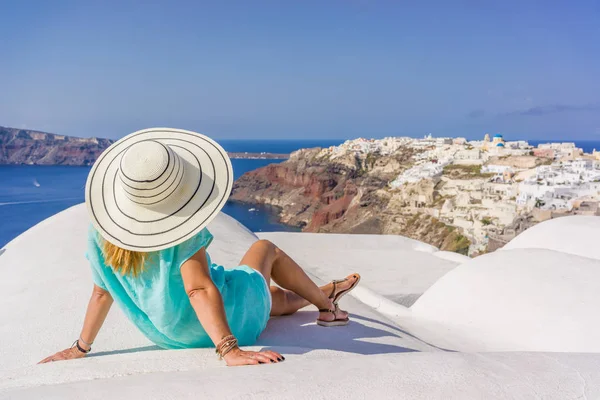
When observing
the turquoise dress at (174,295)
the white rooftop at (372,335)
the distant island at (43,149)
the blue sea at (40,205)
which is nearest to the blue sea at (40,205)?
the blue sea at (40,205)

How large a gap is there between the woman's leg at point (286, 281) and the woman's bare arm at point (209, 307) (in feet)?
1.55

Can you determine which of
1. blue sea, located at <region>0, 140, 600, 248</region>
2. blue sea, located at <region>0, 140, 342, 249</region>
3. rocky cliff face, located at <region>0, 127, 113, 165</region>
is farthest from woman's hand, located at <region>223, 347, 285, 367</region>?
rocky cliff face, located at <region>0, 127, 113, 165</region>

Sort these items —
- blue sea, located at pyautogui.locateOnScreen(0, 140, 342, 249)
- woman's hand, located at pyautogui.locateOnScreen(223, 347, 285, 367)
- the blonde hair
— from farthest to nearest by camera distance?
blue sea, located at pyautogui.locateOnScreen(0, 140, 342, 249) → the blonde hair → woman's hand, located at pyautogui.locateOnScreen(223, 347, 285, 367)

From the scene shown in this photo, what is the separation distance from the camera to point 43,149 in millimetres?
89125

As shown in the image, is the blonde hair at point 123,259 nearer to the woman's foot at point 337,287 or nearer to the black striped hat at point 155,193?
the black striped hat at point 155,193

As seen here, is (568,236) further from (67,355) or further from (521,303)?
(67,355)

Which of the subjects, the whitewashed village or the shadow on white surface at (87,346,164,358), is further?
the whitewashed village

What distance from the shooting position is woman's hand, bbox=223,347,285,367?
165cm

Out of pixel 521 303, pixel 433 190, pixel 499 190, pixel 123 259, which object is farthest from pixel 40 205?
pixel 123 259

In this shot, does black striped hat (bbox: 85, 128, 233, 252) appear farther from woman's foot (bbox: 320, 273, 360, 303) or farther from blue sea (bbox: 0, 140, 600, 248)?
blue sea (bbox: 0, 140, 600, 248)

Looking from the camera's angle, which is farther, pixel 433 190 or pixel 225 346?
pixel 433 190

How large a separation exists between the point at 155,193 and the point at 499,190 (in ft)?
105

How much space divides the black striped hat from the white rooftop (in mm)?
440

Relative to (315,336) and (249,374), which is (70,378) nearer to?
(249,374)
